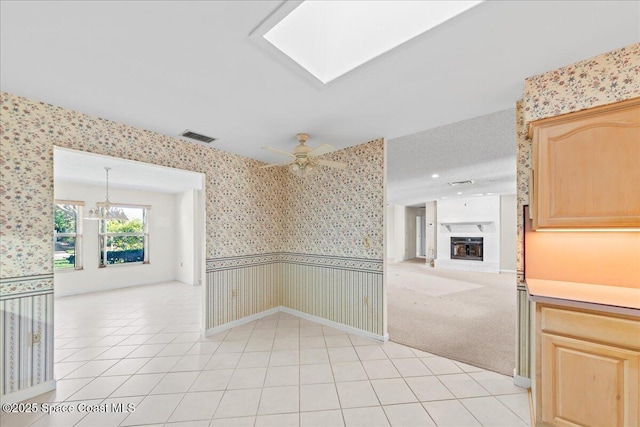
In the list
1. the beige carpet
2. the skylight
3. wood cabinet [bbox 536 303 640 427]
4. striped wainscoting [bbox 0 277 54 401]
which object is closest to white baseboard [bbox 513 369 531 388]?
the beige carpet

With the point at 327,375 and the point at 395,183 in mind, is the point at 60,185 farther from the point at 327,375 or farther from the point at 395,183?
the point at 395,183

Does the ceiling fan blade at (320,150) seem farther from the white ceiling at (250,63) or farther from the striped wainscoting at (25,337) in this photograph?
the striped wainscoting at (25,337)

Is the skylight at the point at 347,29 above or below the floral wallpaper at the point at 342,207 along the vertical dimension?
above

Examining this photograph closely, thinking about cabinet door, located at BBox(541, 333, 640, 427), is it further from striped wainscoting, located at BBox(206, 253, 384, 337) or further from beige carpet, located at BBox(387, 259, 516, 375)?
striped wainscoting, located at BBox(206, 253, 384, 337)

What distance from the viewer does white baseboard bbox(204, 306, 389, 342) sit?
3271 millimetres

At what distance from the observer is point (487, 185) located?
6.66m

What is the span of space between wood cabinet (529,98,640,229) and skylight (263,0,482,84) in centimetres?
120

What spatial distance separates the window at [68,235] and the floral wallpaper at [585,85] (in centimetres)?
792

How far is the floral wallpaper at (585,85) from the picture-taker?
1571 mm

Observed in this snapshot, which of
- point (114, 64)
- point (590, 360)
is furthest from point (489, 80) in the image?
point (114, 64)

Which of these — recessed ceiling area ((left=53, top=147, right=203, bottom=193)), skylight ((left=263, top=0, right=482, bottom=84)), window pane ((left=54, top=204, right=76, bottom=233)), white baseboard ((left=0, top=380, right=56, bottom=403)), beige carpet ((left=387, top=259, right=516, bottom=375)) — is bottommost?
beige carpet ((left=387, top=259, right=516, bottom=375))

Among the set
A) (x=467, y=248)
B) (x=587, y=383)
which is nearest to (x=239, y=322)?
(x=587, y=383)

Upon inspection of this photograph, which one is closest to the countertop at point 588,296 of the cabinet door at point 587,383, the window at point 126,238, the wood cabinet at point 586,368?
the wood cabinet at point 586,368

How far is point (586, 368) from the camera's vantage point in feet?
4.99
